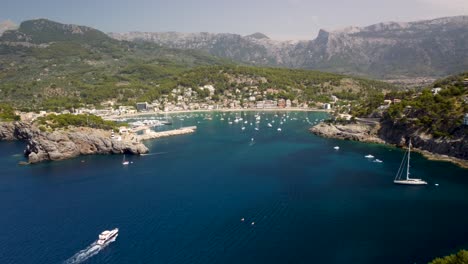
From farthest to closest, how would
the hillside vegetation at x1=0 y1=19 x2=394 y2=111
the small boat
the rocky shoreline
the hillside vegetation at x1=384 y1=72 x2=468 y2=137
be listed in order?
the hillside vegetation at x1=0 y1=19 x2=394 y2=111, the hillside vegetation at x1=384 y1=72 x2=468 y2=137, the rocky shoreline, the small boat

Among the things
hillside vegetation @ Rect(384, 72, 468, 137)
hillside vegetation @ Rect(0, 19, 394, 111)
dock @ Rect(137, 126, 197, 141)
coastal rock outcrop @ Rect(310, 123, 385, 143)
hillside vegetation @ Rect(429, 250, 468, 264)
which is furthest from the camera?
hillside vegetation @ Rect(0, 19, 394, 111)

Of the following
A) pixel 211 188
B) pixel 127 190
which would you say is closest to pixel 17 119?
pixel 127 190

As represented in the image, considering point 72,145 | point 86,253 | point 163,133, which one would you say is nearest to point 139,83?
point 163,133

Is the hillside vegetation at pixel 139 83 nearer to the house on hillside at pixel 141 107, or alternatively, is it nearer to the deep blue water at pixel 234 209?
the house on hillside at pixel 141 107

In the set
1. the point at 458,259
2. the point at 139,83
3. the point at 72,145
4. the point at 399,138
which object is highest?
the point at 139,83

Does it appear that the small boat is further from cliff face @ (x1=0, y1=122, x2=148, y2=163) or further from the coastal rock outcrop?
the coastal rock outcrop

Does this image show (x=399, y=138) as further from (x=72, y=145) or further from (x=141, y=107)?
(x=141, y=107)

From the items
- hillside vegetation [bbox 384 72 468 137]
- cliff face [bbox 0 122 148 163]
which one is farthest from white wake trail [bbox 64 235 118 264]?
hillside vegetation [bbox 384 72 468 137]

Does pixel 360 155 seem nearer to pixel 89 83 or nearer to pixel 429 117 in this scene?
pixel 429 117
